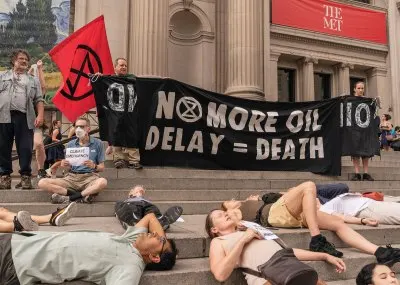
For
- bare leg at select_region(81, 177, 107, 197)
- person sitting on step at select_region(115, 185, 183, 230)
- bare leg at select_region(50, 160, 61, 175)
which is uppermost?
bare leg at select_region(50, 160, 61, 175)

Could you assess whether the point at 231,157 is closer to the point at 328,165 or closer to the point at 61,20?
the point at 328,165

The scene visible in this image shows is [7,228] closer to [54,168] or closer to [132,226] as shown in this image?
[132,226]

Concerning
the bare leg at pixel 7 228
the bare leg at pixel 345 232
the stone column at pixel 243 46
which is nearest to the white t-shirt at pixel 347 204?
the bare leg at pixel 345 232

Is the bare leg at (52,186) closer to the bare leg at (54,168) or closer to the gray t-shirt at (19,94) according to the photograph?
the bare leg at (54,168)

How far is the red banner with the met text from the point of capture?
16828 mm

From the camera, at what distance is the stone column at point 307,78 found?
17547 millimetres

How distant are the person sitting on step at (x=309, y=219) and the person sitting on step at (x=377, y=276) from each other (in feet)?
2.07

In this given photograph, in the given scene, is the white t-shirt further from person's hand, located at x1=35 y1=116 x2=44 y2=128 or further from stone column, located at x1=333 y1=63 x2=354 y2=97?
stone column, located at x1=333 y1=63 x2=354 y2=97

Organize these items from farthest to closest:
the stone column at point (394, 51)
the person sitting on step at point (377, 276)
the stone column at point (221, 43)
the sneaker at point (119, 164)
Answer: the stone column at point (394, 51) → the stone column at point (221, 43) → the sneaker at point (119, 164) → the person sitting on step at point (377, 276)

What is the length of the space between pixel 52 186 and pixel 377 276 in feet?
13.7

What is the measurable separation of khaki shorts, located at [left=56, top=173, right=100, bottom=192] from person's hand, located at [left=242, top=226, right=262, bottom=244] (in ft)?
9.71

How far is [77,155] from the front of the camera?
6121 millimetres

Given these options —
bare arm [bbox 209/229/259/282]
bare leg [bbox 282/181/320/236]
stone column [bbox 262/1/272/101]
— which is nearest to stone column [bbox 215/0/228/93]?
stone column [bbox 262/1/272/101]

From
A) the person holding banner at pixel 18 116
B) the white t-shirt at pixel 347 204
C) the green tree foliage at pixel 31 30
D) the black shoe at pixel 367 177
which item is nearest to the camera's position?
the white t-shirt at pixel 347 204
